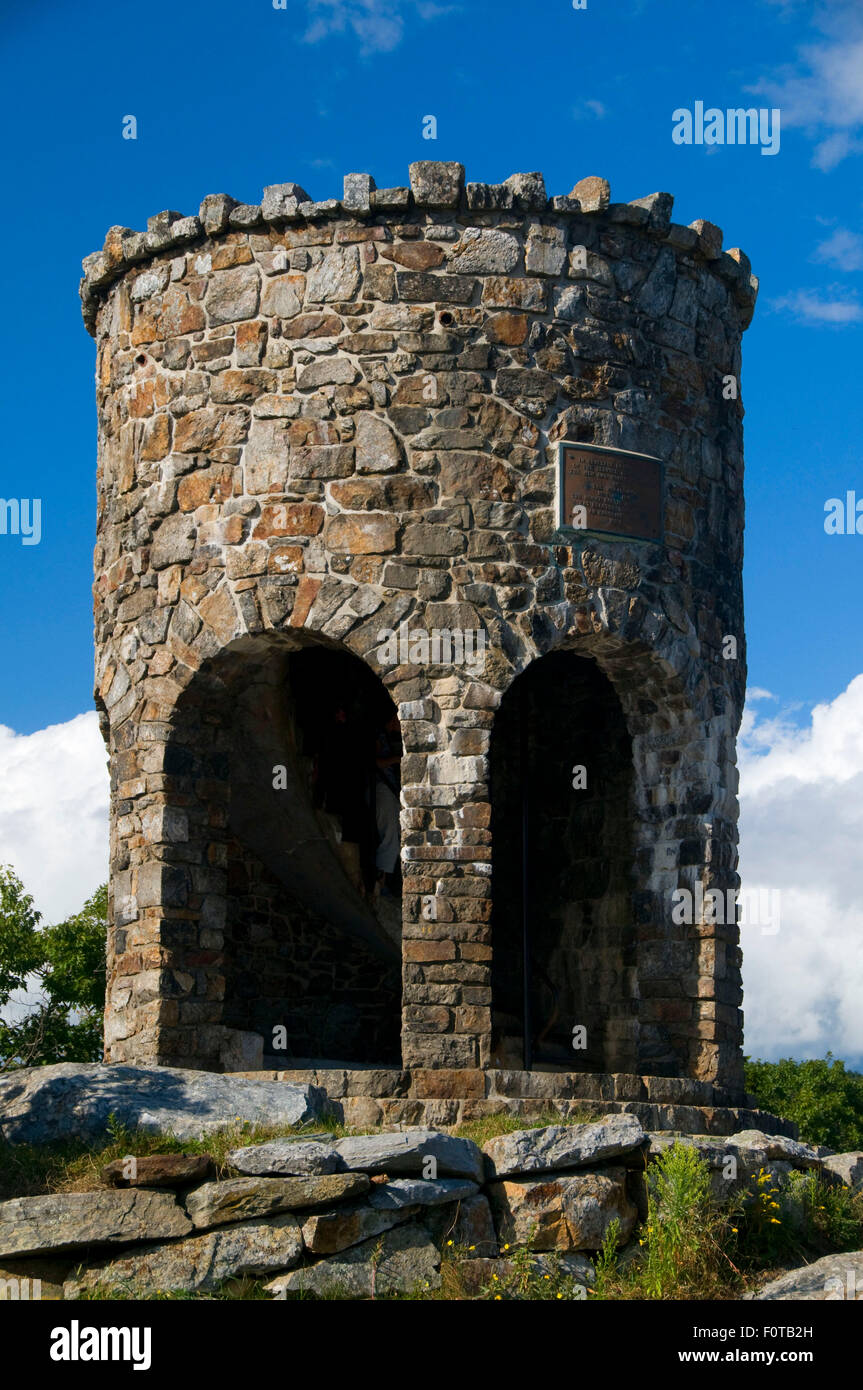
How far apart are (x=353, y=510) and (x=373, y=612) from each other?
2.52 feet

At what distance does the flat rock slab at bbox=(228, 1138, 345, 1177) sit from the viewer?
33.6ft

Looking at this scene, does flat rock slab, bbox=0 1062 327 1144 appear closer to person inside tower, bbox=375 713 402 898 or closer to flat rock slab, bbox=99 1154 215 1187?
flat rock slab, bbox=99 1154 215 1187

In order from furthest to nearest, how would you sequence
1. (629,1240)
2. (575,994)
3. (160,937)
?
(575,994) → (160,937) → (629,1240)

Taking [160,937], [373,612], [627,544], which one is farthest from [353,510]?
[160,937]

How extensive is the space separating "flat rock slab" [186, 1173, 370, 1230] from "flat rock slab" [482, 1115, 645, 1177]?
129 cm

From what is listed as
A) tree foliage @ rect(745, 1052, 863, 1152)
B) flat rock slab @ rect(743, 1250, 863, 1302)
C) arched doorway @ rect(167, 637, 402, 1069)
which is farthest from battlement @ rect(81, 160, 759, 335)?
tree foliage @ rect(745, 1052, 863, 1152)

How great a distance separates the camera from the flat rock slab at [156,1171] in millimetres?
10070

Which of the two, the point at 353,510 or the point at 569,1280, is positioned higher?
the point at 353,510

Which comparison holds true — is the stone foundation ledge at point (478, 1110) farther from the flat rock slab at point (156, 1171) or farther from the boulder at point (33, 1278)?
the boulder at point (33, 1278)

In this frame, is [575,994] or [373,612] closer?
[373,612]

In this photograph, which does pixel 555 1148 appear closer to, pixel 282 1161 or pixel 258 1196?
pixel 282 1161

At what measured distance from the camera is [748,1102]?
14.4 metres
